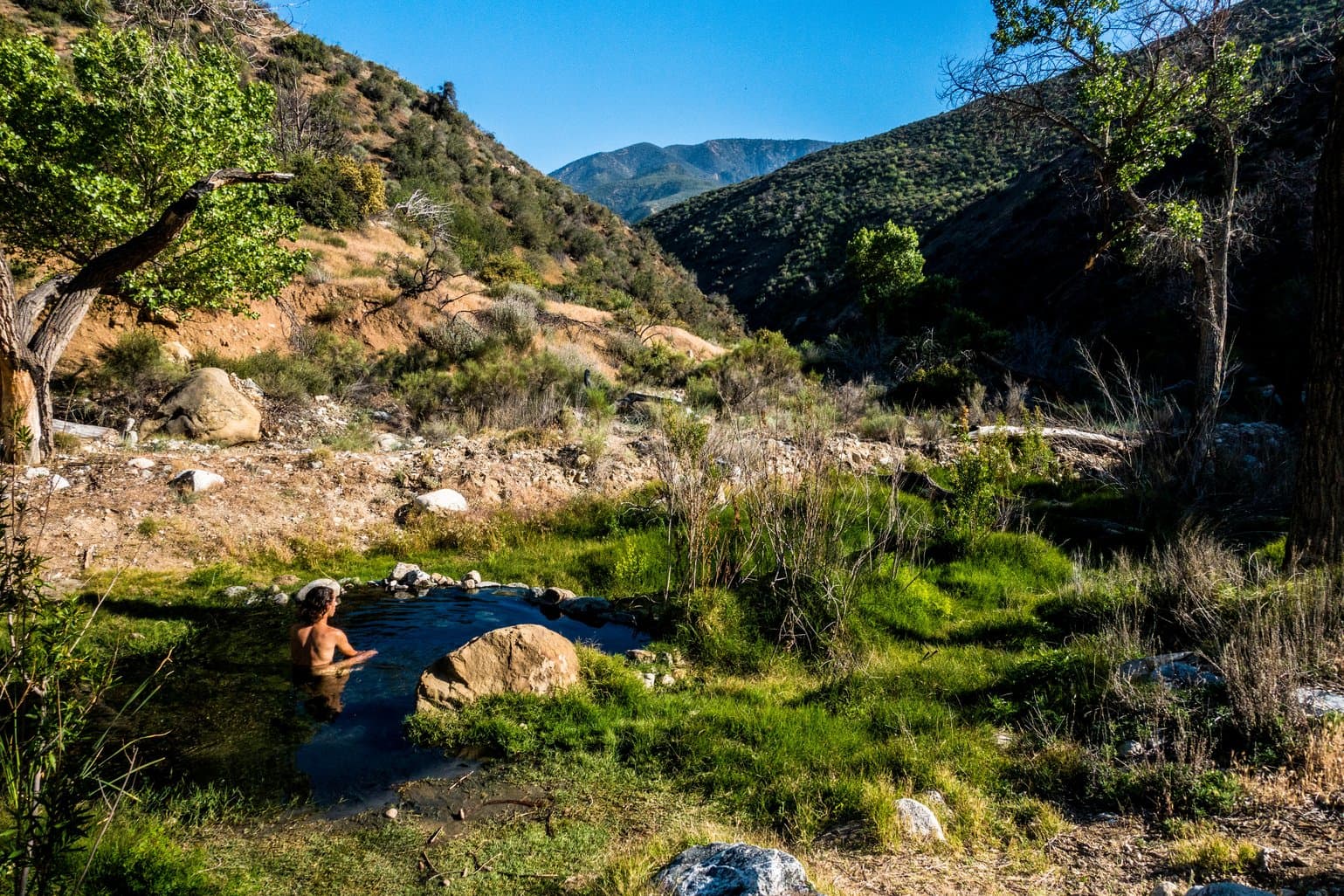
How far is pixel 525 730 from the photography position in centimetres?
489

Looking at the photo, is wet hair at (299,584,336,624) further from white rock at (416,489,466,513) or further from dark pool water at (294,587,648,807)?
white rock at (416,489,466,513)

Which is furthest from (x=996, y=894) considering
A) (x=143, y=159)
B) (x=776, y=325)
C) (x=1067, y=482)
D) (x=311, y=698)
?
(x=776, y=325)

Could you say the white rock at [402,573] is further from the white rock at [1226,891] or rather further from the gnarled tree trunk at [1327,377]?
the gnarled tree trunk at [1327,377]

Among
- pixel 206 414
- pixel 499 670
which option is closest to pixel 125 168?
pixel 206 414

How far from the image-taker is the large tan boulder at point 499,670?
5.22 meters

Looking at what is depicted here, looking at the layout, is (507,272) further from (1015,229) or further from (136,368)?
(1015,229)

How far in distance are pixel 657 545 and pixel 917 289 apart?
2461 centimetres

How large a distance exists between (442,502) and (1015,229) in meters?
37.9

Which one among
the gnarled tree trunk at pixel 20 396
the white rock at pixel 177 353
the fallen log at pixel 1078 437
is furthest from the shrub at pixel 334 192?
the fallen log at pixel 1078 437

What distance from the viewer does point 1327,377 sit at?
5816mm

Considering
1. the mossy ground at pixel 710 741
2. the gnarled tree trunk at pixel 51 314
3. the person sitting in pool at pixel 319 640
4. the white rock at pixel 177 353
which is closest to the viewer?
the mossy ground at pixel 710 741

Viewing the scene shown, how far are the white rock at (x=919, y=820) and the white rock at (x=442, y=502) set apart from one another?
6.96m

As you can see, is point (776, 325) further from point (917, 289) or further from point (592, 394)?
point (592, 394)

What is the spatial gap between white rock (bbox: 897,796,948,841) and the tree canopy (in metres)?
12.4
